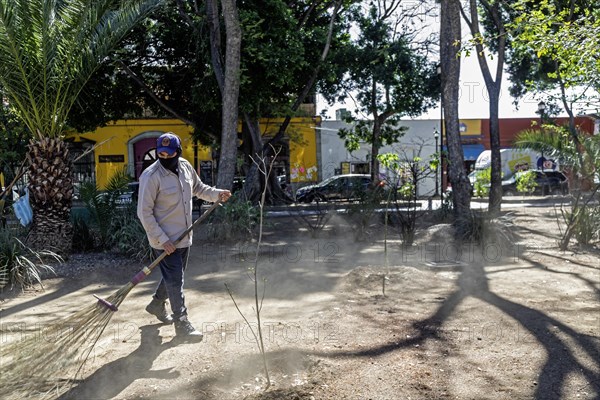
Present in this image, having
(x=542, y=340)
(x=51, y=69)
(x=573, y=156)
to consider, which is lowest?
(x=542, y=340)

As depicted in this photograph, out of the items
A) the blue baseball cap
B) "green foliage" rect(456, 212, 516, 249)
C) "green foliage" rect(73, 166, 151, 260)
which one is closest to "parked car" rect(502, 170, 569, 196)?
"green foliage" rect(456, 212, 516, 249)

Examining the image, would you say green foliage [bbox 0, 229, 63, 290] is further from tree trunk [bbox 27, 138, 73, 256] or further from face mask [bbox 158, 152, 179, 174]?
face mask [bbox 158, 152, 179, 174]

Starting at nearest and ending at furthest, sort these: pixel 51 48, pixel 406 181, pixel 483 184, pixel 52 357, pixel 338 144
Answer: pixel 52 357, pixel 51 48, pixel 406 181, pixel 483 184, pixel 338 144

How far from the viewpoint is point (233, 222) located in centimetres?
1070

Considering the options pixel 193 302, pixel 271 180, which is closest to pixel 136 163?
pixel 271 180

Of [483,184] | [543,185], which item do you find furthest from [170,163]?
[543,185]

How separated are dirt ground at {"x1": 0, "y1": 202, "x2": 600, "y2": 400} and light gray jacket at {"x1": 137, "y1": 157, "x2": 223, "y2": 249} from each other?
90cm

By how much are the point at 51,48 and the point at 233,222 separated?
14.1 feet

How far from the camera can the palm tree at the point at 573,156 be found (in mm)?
9625

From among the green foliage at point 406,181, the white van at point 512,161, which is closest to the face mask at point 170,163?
the green foliage at point 406,181

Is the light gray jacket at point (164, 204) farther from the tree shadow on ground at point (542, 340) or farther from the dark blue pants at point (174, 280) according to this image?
the tree shadow on ground at point (542, 340)

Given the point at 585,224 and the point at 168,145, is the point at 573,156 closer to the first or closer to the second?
the point at 585,224

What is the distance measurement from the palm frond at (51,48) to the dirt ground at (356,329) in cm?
247

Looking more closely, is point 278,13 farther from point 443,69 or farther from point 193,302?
point 193,302
